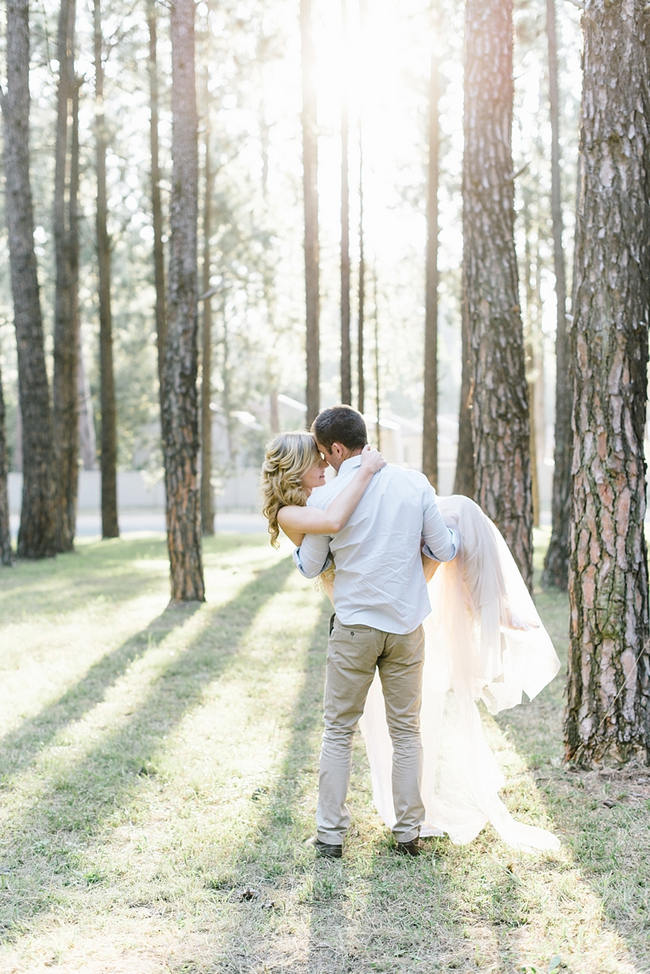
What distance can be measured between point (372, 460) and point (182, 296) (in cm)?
750

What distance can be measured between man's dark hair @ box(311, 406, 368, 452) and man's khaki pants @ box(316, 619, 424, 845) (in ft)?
2.76

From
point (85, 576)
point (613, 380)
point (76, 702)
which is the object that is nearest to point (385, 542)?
point (613, 380)

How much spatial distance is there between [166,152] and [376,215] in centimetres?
543

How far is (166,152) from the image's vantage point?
2395 cm

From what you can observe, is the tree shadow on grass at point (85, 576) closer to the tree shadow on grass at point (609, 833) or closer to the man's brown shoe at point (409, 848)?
the tree shadow on grass at point (609, 833)

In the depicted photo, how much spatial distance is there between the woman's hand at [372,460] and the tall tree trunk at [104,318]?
15.8 metres

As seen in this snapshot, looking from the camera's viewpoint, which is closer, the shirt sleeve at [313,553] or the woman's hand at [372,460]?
the woman's hand at [372,460]

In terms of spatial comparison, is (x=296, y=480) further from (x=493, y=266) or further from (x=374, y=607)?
(x=493, y=266)

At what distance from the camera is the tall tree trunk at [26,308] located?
52.6 ft

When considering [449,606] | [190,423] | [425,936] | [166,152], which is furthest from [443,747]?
[166,152]

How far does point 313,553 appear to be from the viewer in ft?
15.1

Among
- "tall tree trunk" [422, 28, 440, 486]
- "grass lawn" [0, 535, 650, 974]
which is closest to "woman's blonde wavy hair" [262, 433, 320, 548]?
"grass lawn" [0, 535, 650, 974]

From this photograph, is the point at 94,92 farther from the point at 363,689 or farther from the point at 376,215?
the point at 363,689

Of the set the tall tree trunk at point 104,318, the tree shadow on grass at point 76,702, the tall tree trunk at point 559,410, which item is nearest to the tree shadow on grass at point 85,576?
the tall tree trunk at point 104,318
